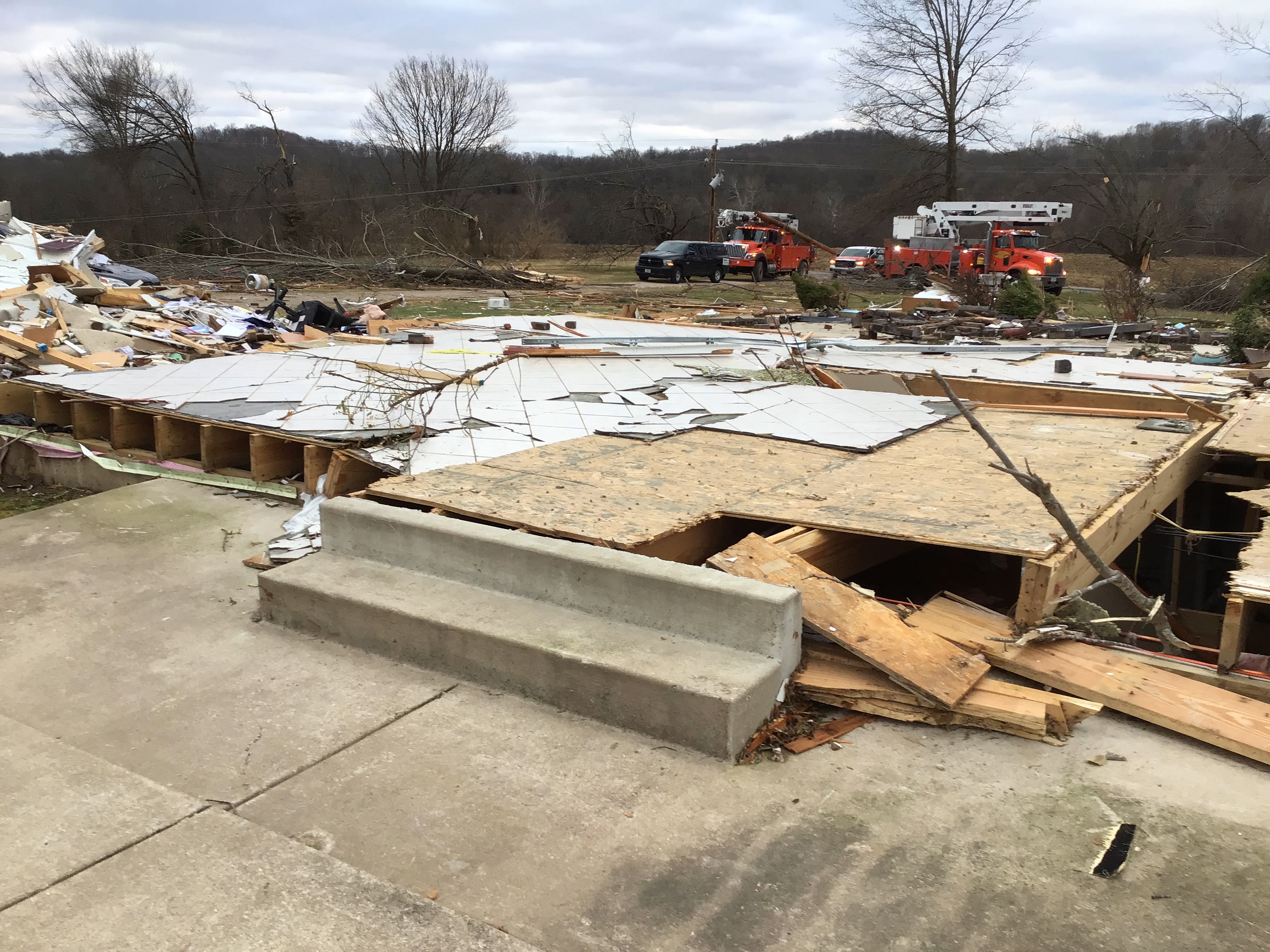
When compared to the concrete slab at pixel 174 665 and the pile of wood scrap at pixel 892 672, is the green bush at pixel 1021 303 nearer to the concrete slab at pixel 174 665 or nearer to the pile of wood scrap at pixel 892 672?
the pile of wood scrap at pixel 892 672

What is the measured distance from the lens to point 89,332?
8.51 metres

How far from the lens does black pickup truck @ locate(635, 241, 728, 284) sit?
965 inches

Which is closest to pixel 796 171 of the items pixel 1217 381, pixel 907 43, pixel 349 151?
pixel 907 43

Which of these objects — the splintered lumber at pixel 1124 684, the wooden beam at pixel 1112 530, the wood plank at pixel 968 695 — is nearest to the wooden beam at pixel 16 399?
the wood plank at pixel 968 695

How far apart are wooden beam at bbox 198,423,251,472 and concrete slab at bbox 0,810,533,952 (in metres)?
3.53

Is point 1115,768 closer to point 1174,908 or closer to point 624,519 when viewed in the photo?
point 1174,908

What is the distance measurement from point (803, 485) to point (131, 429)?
466cm

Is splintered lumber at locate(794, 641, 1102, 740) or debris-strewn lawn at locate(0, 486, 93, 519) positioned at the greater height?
splintered lumber at locate(794, 641, 1102, 740)

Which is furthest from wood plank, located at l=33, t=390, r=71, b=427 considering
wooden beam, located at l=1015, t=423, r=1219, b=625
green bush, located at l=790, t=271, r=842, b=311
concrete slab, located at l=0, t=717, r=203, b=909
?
green bush, located at l=790, t=271, r=842, b=311

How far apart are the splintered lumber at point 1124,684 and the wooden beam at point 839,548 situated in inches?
18.0

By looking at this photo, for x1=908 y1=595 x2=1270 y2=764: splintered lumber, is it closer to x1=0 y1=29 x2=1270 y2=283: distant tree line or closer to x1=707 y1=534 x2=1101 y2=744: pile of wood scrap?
x1=707 y1=534 x2=1101 y2=744: pile of wood scrap

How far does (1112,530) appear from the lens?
3.97 metres

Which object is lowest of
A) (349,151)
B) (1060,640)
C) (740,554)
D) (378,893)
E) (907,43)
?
(378,893)

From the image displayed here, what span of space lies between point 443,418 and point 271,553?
5.80 feet
